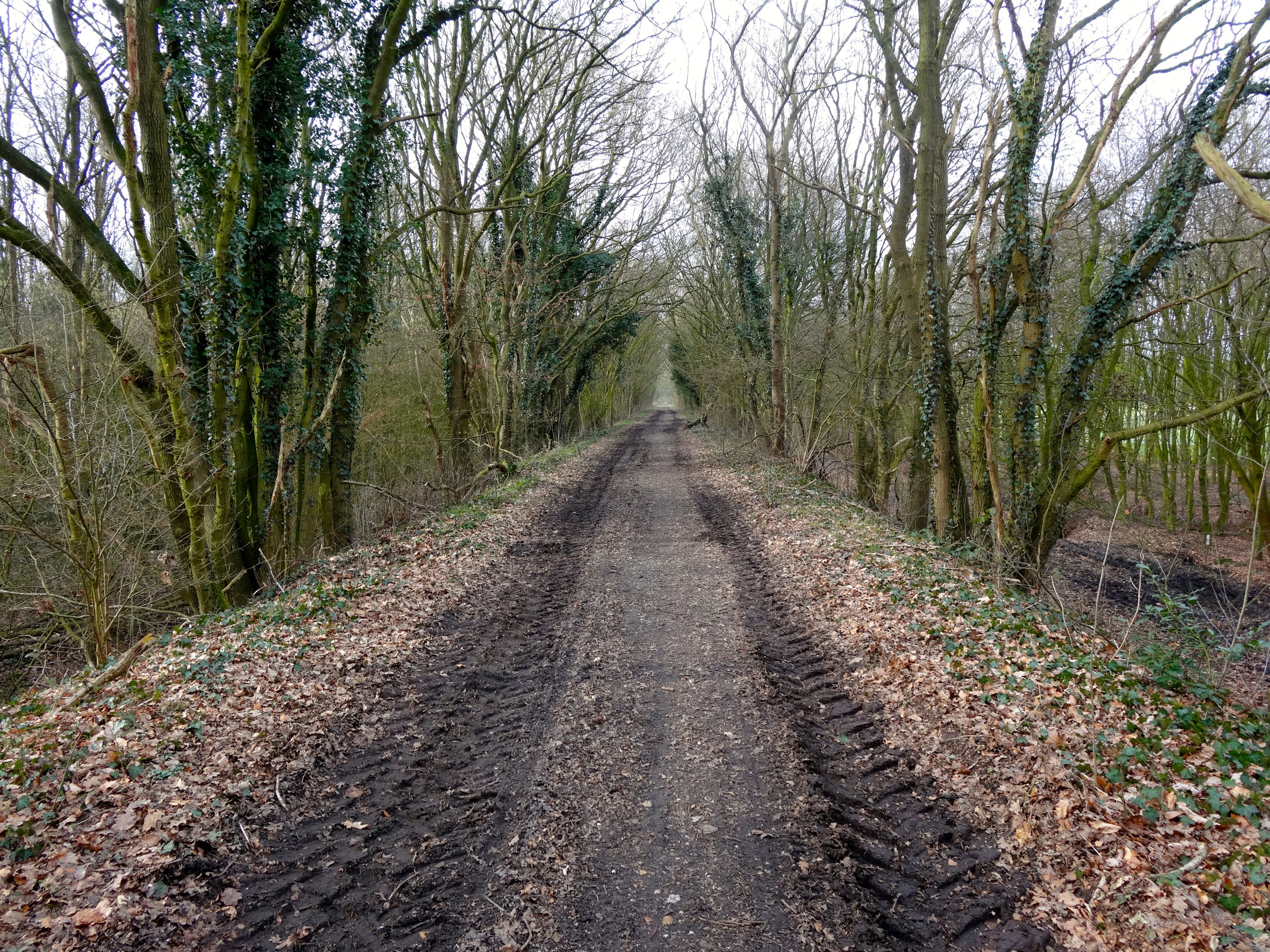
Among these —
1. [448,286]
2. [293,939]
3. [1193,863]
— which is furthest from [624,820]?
[448,286]

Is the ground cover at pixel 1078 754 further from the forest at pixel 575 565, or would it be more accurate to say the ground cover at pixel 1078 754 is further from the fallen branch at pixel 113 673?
the fallen branch at pixel 113 673

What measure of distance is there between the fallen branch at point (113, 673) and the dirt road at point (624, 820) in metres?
2.20

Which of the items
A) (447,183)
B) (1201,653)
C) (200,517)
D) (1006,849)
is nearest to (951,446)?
(1201,653)

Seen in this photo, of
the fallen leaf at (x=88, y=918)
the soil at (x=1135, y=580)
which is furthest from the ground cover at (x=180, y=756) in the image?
the soil at (x=1135, y=580)

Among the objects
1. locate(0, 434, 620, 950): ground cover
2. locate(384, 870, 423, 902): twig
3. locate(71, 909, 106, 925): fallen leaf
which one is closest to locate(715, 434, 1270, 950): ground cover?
locate(384, 870, 423, 902): twig

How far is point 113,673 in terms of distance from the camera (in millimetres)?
5363

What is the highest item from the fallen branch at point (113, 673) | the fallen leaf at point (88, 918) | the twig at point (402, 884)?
the fallen branch at point (113, 673)

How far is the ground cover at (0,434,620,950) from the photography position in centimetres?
306

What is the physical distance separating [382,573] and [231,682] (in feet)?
10.0

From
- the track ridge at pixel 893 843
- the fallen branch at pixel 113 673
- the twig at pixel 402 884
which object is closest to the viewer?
the track ridge at pixel 893 843

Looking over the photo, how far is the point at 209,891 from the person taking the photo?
3.23 metres

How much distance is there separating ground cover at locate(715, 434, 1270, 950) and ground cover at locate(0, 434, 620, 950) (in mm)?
3886

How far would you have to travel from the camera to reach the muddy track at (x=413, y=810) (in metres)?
3.13

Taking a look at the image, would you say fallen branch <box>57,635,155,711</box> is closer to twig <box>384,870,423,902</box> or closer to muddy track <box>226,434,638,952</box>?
muddy track <box>226,434,638,952</box>
